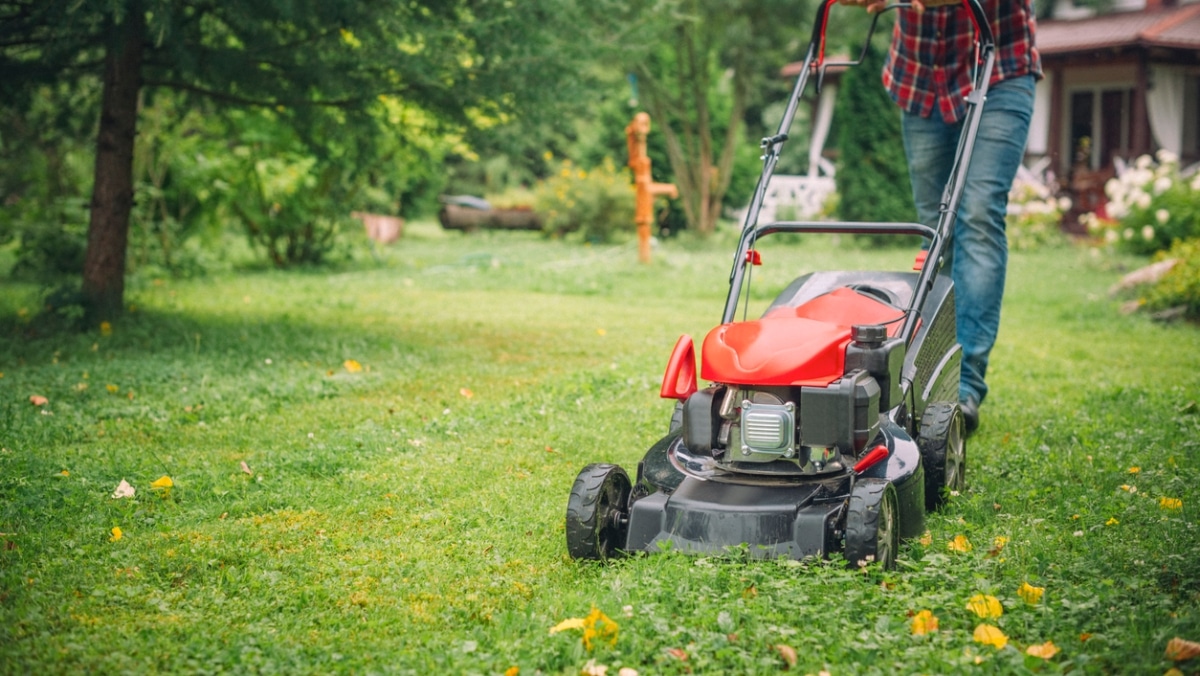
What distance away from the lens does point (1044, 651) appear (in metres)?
2.17

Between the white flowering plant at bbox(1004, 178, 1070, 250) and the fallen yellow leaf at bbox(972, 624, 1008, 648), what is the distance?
1213 cm

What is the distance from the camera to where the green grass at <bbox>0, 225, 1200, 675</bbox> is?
2291mm

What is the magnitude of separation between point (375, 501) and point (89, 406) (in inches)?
70.8

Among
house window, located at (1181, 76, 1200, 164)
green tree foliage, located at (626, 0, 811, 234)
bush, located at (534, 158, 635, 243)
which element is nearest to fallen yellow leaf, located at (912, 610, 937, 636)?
green tree foliage, located at (626, 0, 811, 234)

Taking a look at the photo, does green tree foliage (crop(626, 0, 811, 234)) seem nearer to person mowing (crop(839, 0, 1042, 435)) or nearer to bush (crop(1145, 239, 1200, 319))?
bush (crop(1145, 239, 1200, 319))

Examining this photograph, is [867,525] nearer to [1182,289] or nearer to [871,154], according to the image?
[1182,289]

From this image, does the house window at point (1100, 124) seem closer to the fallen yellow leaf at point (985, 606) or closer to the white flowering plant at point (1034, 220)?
the white flowering plant at point (1034, 220)

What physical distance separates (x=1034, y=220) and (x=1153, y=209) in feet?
8.92

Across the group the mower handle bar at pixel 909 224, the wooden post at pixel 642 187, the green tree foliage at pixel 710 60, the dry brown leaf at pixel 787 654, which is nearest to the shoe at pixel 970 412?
the mower handle bar at pixel 909 224

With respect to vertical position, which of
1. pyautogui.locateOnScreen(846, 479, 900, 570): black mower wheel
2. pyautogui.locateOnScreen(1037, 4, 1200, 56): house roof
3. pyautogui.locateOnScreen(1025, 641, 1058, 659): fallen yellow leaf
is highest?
pyautogui.locateOnScreen(1037, 4, 1200, 56): house roof

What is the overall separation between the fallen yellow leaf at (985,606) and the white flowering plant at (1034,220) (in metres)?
12.0

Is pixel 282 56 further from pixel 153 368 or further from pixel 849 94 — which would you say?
pixel 849 94

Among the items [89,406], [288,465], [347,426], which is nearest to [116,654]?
[288,465]

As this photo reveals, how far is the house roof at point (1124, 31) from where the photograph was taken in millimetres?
15047
